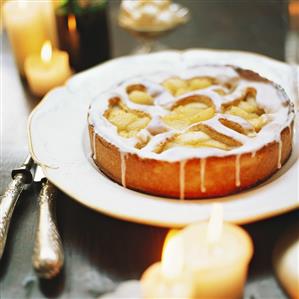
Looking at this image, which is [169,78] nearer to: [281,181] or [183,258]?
[281,181]

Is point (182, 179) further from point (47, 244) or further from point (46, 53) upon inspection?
point (46, 53)

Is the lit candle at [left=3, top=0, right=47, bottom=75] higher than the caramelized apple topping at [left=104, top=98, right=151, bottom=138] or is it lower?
lower

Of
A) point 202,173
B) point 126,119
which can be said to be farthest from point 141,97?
point 202,173

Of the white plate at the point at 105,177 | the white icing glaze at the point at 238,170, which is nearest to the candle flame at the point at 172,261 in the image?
the white plate at the point at 105,177

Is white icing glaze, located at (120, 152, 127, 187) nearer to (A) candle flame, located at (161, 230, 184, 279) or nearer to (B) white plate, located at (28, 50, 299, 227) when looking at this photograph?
(B) white plate, located at (28, 50, 299, 227)

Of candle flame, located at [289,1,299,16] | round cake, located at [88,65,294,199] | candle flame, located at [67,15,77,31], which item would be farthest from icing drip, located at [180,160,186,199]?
candle flame, located at [289,1,299,16]
